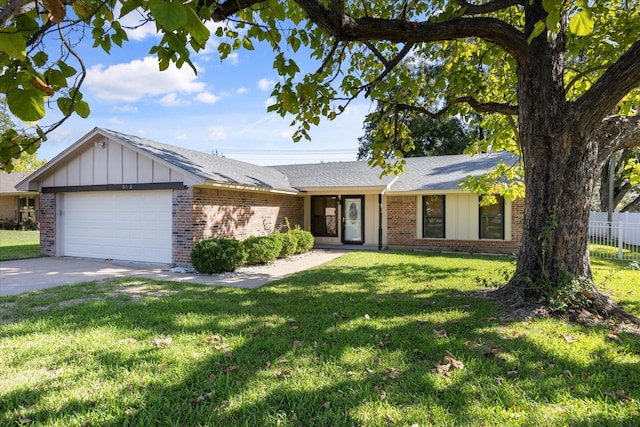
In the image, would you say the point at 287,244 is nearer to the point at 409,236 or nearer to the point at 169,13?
the point at 409,236

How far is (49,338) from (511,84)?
32.9ft

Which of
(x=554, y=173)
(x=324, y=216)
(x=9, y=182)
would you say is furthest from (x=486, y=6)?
(x=9, y=182)

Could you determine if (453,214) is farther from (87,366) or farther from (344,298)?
(87,366)

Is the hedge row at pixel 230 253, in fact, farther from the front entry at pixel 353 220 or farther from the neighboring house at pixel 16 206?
the neighboring house at pixel 16 206

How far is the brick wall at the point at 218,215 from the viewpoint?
32.5ft

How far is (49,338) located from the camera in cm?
429

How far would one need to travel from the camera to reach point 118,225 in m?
11.2

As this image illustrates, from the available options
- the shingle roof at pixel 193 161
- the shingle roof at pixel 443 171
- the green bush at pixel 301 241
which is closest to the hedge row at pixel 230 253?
the green bush at pixel 301 241

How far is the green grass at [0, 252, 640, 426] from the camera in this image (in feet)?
9.07

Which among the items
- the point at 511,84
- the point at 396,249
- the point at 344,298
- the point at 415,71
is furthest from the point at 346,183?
the point at 415,71

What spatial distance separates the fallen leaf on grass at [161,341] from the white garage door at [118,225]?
6.54 m

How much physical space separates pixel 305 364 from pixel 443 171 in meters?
13.8

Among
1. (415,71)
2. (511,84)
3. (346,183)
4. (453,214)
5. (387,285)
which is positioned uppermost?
(415,71)

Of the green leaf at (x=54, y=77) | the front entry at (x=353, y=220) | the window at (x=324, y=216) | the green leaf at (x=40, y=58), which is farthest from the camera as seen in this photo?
the window at (x=324, y=216)
